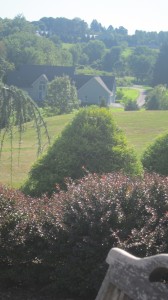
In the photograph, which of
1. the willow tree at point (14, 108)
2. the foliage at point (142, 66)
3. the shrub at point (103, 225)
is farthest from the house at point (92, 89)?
the shrub at point (103, 225)

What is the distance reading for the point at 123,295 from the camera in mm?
3113

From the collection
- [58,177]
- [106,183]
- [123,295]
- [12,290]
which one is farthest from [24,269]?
[123,295]

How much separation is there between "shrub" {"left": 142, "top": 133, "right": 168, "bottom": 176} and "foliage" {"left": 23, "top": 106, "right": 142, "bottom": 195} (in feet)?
2.70

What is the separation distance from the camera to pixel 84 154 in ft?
32.1

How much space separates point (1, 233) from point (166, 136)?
5.31 metres

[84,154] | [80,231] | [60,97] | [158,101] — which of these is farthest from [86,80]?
[80,231]

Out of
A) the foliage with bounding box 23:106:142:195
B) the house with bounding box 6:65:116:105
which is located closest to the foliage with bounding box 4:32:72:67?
the house with bounding box 6:65:116:105

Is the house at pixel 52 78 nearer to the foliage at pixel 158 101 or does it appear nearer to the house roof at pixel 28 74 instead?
the house roof at pixel 28 74

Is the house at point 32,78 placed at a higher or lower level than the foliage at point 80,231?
lower

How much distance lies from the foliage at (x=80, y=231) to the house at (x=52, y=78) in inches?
2126

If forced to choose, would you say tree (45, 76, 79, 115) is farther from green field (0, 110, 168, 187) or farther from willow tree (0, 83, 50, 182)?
willow tree (0, 83, 50, 182)

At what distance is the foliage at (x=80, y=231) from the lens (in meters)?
6.30

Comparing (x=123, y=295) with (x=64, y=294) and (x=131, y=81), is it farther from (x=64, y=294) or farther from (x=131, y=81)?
(x=131, y=81)

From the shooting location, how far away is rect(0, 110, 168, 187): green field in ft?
65.8
